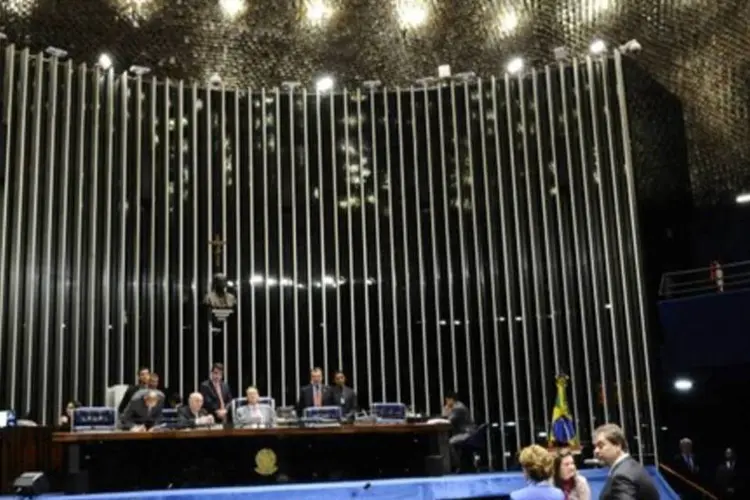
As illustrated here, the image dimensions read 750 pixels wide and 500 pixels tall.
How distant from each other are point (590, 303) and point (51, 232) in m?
7.64

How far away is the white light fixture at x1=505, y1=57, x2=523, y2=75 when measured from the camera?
14.5 metres

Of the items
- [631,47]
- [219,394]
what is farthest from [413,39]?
[219,394]

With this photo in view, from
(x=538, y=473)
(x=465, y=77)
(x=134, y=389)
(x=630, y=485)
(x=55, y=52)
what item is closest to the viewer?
(x=630, y=485)

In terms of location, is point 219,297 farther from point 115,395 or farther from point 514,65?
point 514,65

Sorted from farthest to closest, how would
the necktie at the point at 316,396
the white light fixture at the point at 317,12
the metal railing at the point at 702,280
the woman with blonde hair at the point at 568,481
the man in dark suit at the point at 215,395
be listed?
the white light fixture at the point at 317,12
the metal railing at the point at 702,280
the necktie at the point at 316,396
the man in dark suit at the point at 215,395
the woman with blonde hair at the point at 568,481

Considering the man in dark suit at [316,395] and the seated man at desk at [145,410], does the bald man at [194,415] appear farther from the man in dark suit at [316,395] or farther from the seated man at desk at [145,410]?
the man in dark suit at [316,395]

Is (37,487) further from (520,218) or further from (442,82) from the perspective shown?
→ (442,82)

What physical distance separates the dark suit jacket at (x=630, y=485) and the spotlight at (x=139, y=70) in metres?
10.8

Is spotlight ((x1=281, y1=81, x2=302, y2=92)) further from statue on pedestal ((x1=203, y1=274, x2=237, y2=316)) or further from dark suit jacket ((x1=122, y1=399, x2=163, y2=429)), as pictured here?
dark suit jacket ((x1=122, y1=399, x2=163, y2=429))

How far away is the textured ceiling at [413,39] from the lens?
1366 cm

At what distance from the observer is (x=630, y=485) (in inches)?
165

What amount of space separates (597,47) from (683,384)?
5344 mm

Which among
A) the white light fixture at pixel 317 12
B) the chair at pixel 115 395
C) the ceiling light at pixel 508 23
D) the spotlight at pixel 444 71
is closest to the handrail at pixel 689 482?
the spotlight at pixel 444 71

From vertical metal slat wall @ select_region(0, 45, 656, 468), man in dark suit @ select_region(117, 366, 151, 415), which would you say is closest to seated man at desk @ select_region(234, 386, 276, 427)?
man in dark suit @ select_region(117, 366, 151, 415)
